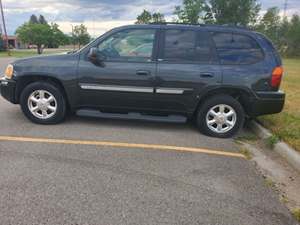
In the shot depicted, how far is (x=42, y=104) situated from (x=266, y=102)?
389 centimetres

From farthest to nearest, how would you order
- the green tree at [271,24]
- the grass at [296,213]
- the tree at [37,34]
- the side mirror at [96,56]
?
the tree at [37,34] < the green tree at [271,24] < the side mirror at [96,56] < the grass at [296,213]

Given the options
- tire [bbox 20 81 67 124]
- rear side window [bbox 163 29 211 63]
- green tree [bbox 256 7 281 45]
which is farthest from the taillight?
green tree [bbox 256 7 281 45]

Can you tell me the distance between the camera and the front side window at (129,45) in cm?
536

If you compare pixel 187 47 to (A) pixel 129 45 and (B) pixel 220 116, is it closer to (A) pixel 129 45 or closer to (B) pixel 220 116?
(A) pixel 129 45

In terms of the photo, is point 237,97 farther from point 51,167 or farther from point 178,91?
point 51,167

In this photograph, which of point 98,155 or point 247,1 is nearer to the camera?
point 98,155

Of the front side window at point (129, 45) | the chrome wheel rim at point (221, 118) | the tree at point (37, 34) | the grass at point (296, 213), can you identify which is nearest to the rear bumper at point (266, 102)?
the chrome wheel rim at point (221, 118)

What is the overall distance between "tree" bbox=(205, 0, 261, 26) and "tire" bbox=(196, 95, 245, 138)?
38.2m

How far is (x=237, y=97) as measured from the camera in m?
5.53

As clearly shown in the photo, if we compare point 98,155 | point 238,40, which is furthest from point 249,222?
point 238,40

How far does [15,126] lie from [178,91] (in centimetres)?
291

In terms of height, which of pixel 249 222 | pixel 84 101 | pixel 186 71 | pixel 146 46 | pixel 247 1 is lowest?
pixel 249 222

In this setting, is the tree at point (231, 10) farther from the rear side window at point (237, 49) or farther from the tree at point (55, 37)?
the rear side window at point (237, 49)

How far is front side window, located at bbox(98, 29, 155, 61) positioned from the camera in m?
5.36
